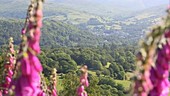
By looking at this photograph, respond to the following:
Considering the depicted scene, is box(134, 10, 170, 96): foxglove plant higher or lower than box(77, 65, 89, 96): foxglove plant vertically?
higher

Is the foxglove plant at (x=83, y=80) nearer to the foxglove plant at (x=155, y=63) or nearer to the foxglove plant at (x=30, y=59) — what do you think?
the foxglove plant at (x=30, y=59)

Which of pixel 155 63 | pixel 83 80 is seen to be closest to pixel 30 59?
pixel 155 63

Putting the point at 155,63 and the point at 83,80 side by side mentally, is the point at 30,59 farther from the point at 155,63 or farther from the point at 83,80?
the point at 83,80

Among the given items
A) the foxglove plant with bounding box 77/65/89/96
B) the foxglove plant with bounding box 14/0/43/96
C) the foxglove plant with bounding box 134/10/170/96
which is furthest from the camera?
the foxglove plant with bounding box 77/65/89/96

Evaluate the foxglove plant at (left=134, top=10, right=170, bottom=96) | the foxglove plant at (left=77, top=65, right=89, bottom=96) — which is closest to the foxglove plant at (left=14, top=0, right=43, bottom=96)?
the foxglove plant at (left=134, top=10, right=170, bottom=96)

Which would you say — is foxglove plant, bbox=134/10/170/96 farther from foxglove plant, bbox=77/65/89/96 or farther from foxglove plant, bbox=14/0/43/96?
foxglove plant, bbox=77/65/89/96

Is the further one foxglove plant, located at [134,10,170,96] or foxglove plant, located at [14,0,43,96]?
foxglove plant, located at [14,0,43,96]

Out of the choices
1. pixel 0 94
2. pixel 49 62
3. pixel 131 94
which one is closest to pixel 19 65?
pixel 131 94
